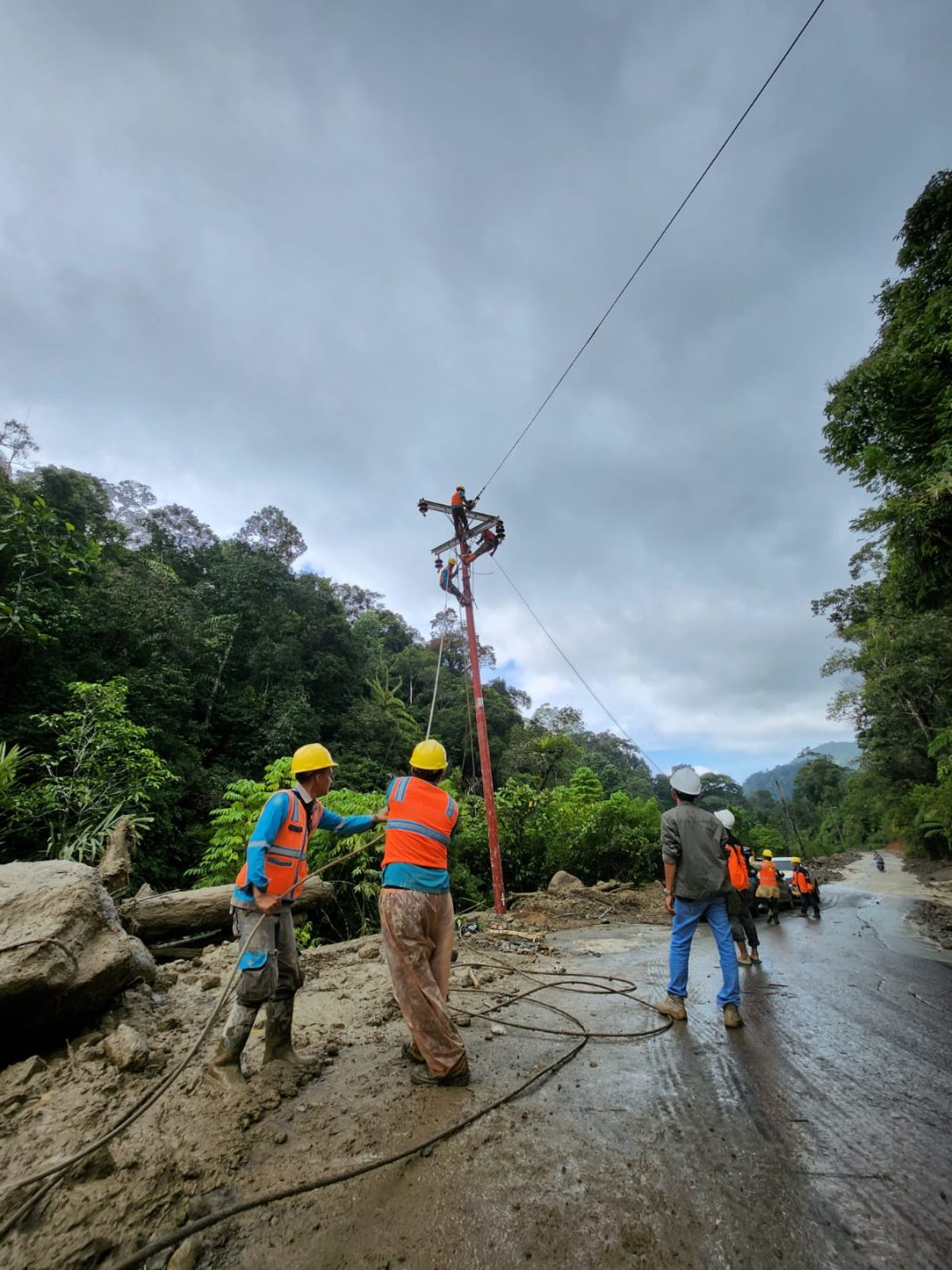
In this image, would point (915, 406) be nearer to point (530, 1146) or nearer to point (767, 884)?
point (767, 884)

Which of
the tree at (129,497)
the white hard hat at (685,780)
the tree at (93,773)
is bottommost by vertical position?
the white hard hat at (685,780)

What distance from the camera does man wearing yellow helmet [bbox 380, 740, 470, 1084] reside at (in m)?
2.75

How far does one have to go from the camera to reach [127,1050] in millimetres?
2955

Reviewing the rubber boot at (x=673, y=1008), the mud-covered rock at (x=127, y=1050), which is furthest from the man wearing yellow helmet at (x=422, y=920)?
the rubber boot at (x=673, y=1008)

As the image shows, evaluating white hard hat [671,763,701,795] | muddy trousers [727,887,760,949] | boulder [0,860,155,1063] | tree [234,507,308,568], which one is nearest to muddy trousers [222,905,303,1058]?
boulder [0,860,155,1063]

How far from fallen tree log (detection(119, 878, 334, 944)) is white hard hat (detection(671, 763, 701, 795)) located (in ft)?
13.7

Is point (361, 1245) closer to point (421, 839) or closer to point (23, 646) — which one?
point (421, 839)

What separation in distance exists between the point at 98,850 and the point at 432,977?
222 inches

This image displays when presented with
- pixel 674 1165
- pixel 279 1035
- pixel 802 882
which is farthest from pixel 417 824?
pixel 802 882

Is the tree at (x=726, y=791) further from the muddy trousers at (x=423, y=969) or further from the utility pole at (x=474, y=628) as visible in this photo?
the muddy trousers at (x=423, y=969)

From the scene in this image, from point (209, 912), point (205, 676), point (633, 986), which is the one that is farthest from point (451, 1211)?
point (205, 676)

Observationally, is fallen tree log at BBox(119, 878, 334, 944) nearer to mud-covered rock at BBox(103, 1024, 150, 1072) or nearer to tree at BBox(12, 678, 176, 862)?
tree at BBox(12, 678, 176, 862)

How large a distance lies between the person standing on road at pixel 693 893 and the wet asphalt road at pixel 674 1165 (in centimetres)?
22

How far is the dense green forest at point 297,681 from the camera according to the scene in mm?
8547
